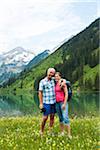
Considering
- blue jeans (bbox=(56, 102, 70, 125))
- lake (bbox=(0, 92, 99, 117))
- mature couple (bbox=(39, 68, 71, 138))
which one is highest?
mature couple (bbox=(39, 68, 71, 138))

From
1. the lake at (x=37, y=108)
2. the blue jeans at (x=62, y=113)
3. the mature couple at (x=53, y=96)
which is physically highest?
the mature couple at (x=53, y=96)

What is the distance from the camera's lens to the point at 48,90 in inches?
631

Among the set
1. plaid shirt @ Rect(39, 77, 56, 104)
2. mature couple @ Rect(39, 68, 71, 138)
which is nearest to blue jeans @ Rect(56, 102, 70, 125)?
mature couple @ Rect(39, 68, 71, 138)

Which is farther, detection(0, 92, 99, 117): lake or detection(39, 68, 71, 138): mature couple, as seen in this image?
detection(0, 92, 99, 117): lake

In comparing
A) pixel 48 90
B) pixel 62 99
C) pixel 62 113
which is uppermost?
pixel 48 90

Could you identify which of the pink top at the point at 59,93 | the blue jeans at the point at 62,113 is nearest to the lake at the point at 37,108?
the blue jeans at the point at 62,113

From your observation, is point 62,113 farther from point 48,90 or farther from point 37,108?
point 37,108

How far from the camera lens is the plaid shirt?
15.9 meters

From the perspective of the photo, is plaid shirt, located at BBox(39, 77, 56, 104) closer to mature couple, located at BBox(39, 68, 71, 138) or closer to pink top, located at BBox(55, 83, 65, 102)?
mature couple, located at BBox(39, 68, 71, 138)

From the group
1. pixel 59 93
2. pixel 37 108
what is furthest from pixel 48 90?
pixel 37 108

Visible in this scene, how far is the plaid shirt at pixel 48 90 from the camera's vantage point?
15.9 metres

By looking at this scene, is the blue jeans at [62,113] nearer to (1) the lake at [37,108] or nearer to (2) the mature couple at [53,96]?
(2) the mature couple at [53,96]

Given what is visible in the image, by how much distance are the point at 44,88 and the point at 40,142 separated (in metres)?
3.14

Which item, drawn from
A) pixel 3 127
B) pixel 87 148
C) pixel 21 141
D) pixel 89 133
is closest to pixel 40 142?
pixel 21 141
